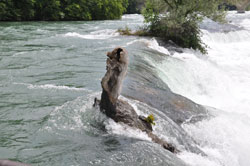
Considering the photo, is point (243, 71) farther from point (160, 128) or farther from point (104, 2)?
point (104, 2)

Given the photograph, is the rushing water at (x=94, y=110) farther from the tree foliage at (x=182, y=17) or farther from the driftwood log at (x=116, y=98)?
the tree foliage at (x=182, y=17)

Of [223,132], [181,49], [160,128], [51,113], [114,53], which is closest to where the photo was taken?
[114,53]

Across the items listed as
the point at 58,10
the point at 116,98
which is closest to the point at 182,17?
the point at 116,98

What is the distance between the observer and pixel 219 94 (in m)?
12.0

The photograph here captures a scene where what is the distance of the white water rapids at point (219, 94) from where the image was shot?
649 centimetres

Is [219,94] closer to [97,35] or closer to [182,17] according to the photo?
[182,17]

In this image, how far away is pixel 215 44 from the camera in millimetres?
22938

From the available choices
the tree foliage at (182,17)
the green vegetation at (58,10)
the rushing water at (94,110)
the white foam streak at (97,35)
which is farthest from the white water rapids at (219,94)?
the green vegetation at (58,10)

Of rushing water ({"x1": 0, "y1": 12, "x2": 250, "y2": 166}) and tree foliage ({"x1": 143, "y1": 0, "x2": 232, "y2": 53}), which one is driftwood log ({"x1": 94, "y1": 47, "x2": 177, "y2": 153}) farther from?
tree foliage ({"x1": 143, "y1": 0, "x2": 232, "y2": 53})

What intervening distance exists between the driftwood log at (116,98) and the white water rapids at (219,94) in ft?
2.79

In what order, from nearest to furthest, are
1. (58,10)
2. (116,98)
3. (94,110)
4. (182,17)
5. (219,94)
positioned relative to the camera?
(116,98), (94,110), (219,94), (182,17), (58,10)

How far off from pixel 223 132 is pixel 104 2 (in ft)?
123

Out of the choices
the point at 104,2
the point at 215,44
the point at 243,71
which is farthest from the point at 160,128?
the point at 104,2

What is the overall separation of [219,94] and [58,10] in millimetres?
29456
